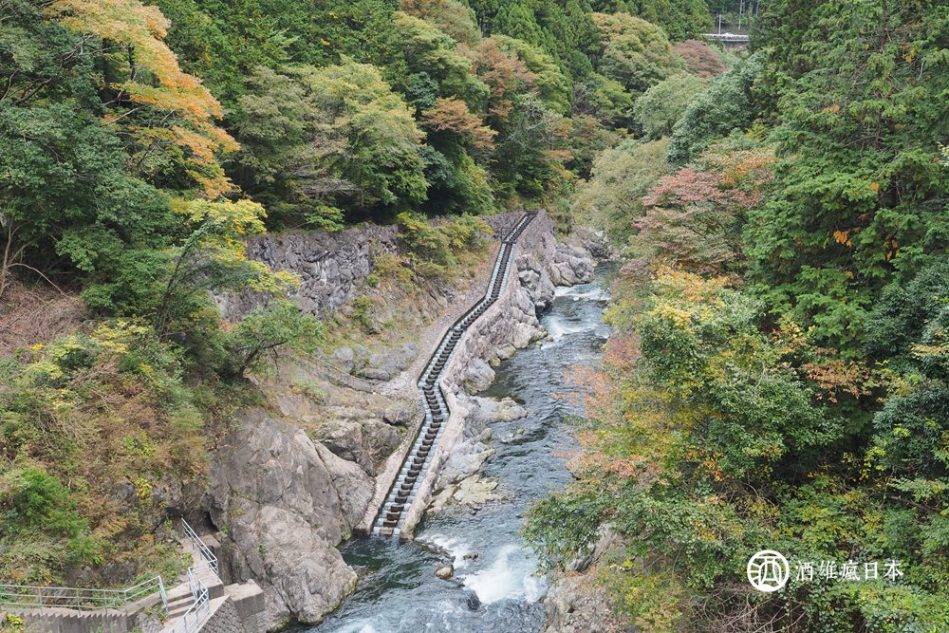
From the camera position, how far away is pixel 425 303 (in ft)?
105

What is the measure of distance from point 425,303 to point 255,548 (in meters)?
18.0

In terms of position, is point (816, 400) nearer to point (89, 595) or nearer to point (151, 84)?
point (89, 595)

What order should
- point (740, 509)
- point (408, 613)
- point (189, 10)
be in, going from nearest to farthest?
1. point (740, 509)
2. point (408, 613)
3. point (189, 10)

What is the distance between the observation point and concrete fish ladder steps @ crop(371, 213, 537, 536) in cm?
1952

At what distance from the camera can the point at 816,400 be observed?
11.8m

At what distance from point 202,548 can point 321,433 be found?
6.12m

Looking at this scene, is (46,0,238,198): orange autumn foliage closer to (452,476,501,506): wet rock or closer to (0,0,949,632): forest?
(0,0,949,632): forest

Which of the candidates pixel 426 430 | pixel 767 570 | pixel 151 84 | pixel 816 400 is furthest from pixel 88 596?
pixel 151 84

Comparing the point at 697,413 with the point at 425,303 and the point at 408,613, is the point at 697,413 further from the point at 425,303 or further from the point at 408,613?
the point at 425,303

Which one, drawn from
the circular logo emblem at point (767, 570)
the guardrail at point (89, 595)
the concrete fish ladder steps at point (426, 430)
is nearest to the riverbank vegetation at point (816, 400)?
the circular logo emblem at point (767, 570)

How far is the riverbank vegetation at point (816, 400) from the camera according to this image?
952cm

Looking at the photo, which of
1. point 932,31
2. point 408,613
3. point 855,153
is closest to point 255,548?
point 408,613

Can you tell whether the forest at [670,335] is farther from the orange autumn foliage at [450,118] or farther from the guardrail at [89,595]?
the orange autumn foliage at [450,118]

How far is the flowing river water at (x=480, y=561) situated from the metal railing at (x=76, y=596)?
4.53 m
